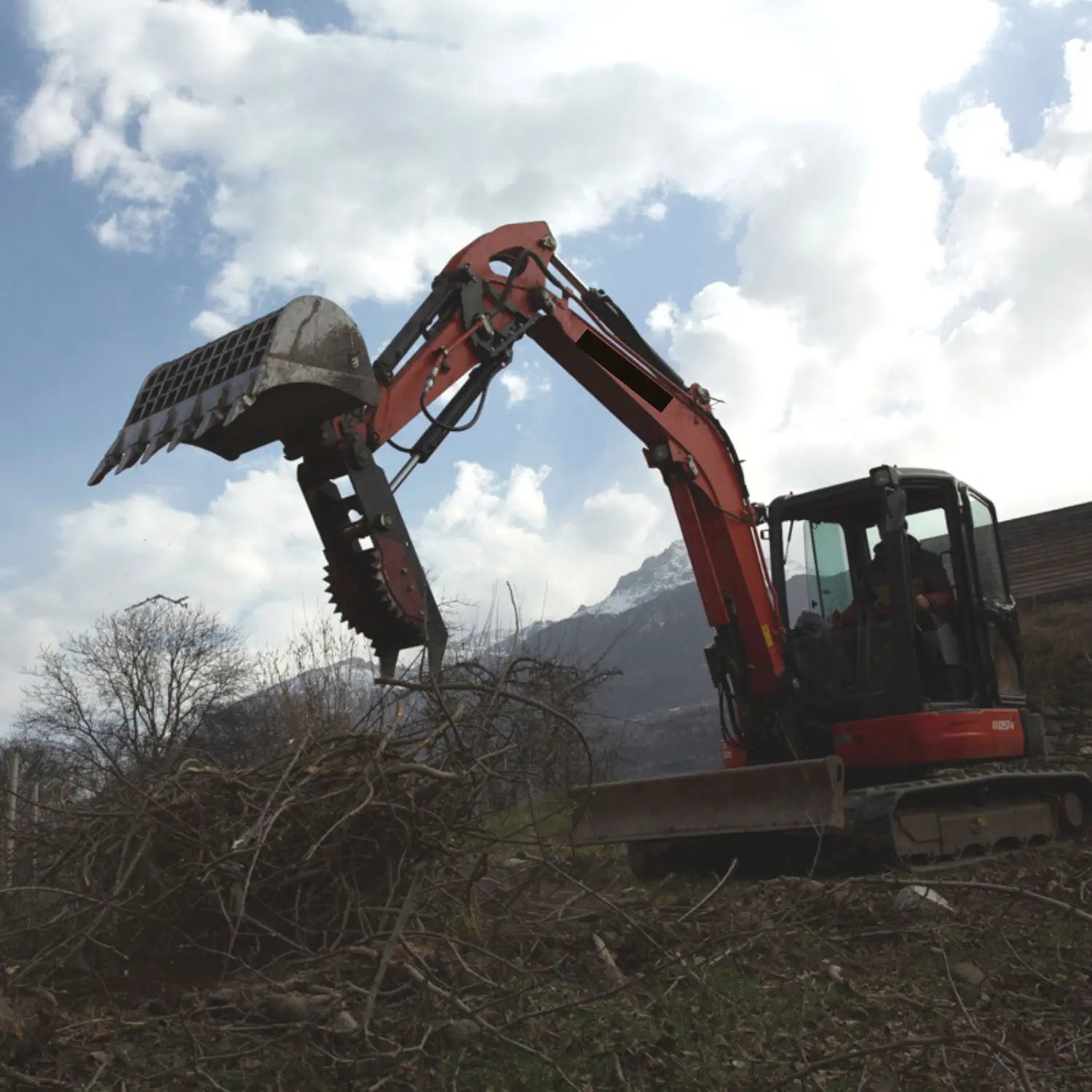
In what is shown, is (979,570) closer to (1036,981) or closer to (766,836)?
(766,836)

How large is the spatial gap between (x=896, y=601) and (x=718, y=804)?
1.75 metres

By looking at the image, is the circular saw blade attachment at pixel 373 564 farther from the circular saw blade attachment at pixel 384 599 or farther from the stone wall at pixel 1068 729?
the stone wall at pixel 1068 729

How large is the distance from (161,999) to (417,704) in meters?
1.45

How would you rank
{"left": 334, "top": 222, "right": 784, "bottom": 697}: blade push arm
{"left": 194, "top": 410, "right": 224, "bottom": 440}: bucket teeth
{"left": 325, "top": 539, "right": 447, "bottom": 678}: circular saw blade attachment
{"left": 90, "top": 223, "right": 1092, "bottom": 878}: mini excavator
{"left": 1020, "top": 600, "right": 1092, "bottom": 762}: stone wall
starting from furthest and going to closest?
{"left": 1020, "top": 600, "right": 1092, "bottom": 762}: stone wall < {"left": 90, "top": 223, "right": 1092, "bottom": 878}: mini excavator < {"left": 334, "top": 222, "right": 784, "bottom": 697}: blade push arm < {"left": 325, "top": 539, "right": 447, "bottom": 678}: circular saw blade attachment < {"left": 194, "top": 410, "right": 224, "bottom": 440}: bucket teeth

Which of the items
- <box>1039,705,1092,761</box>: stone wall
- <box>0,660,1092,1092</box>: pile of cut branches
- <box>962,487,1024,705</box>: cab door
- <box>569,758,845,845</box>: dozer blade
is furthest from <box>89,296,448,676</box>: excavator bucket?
<box>1039,705,1092,761</box>: stone wall

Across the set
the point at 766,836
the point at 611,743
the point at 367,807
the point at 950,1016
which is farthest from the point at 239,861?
the point at 611,743

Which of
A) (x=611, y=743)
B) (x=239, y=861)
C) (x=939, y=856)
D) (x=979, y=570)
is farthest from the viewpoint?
(x=611, y=743)

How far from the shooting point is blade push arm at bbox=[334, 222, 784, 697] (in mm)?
5910

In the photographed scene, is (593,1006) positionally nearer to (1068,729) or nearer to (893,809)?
(893,809)

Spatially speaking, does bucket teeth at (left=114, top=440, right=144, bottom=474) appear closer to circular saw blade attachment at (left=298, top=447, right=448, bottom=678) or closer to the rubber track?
circular saw blade attachment at (left=298, top=447, right=448, bottom=678)

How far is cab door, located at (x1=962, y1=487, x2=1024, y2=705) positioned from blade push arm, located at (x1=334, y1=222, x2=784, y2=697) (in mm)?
1377

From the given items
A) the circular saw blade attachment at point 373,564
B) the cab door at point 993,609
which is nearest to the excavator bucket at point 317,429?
the circular saw blade attachment at point 373,564

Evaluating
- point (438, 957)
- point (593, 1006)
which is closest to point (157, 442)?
point (438, 957)

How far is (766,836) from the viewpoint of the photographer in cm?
749
